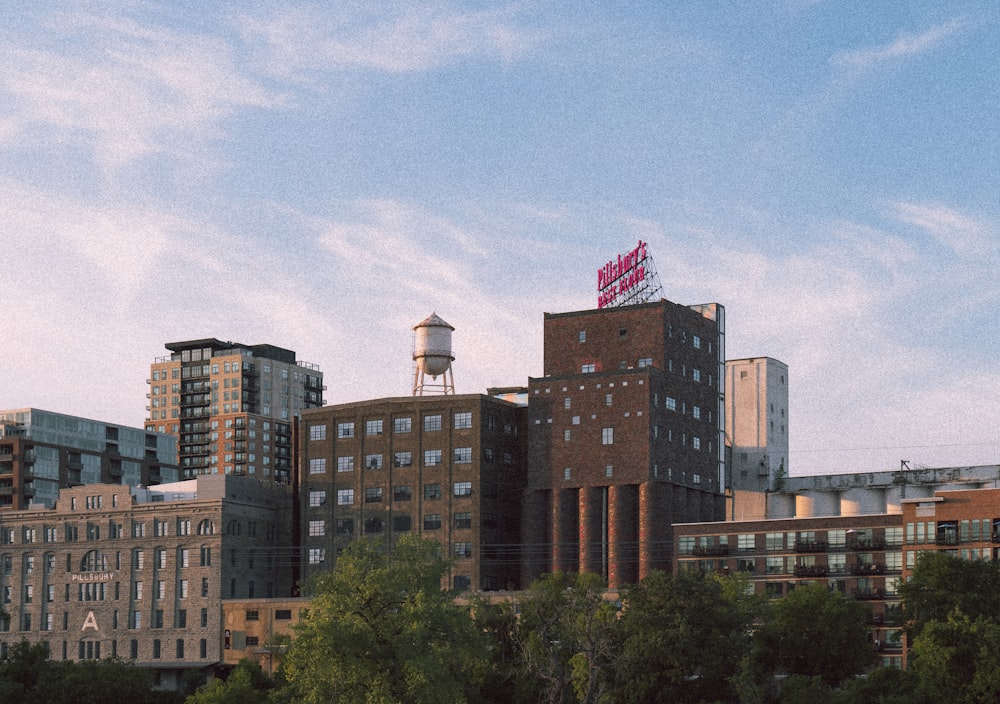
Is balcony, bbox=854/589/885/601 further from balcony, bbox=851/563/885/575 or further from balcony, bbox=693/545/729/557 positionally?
balcony, bbox=693/545/729/557

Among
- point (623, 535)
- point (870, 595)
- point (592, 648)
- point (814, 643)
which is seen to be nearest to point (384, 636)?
point (592, 648)

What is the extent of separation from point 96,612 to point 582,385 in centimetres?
6805

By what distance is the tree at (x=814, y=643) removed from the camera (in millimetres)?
138375

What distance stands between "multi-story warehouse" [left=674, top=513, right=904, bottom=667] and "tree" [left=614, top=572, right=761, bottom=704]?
103 feet

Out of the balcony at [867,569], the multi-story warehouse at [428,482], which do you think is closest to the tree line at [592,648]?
the balcony at [867,569]

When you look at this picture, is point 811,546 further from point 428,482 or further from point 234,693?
point 234,693

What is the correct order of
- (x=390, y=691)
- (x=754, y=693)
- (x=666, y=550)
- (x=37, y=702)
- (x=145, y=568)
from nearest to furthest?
(x=390, y=691) → (x=754, y=693) → (x=37, y=702) → (x=666, y=550) → (x=145, y=568)

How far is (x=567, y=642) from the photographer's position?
135 meters

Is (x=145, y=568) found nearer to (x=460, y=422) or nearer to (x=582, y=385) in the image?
(x=460, y=422)

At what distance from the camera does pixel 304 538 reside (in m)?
197

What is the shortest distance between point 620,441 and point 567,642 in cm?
4987

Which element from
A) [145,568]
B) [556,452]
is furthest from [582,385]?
[145,568]

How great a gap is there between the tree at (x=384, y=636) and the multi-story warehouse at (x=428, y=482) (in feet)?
245

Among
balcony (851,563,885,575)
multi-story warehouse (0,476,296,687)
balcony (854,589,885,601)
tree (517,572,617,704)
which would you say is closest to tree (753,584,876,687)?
tree (517,572,617,704)
